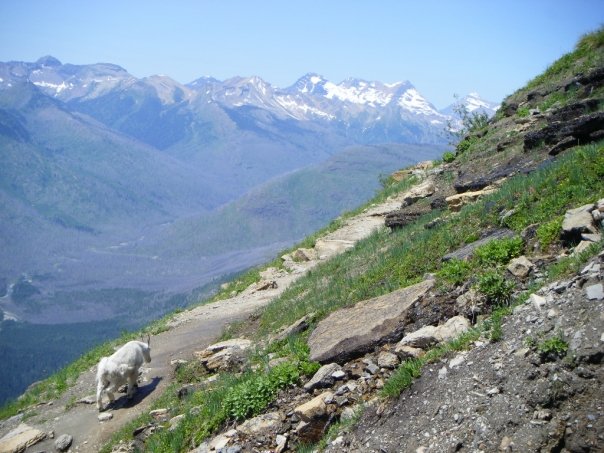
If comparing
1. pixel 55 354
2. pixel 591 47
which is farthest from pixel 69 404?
pixel 55 354

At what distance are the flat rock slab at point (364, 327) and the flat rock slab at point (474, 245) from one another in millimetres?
1086

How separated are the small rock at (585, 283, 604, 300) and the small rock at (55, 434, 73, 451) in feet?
40.3

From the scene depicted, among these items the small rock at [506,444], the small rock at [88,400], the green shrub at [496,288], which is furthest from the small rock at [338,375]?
the small rock at [88,400]

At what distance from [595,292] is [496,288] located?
6.33ft

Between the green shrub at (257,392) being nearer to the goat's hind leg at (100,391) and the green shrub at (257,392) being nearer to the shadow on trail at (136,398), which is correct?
the shadow on trail at (136,398)

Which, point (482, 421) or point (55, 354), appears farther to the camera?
point (55, 354)

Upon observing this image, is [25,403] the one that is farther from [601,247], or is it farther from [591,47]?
[591,47]

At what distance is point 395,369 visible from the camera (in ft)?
25.9

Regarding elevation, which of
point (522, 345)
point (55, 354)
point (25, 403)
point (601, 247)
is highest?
point (601, 247)

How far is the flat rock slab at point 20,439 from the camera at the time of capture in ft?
42.1

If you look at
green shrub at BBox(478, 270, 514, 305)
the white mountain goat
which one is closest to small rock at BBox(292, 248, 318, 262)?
the white mountain goat

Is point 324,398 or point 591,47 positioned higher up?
point 591,47

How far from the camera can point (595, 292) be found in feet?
21.4

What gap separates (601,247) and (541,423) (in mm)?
3109
